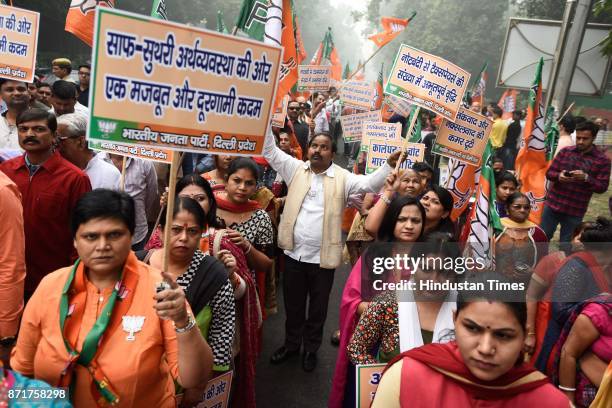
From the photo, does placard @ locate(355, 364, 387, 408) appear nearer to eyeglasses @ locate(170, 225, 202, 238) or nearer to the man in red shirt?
eyeglasses @ locate(170, 225, 202, 238)

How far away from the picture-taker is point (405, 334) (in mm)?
2131

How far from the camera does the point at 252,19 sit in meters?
4.45

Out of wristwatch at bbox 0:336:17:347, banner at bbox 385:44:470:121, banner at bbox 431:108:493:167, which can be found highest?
banner at bbox 385:44:470:121

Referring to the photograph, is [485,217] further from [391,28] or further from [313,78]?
[313,78]

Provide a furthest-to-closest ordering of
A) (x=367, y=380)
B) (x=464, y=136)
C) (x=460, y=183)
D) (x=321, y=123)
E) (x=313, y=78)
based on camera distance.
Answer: (x=321, y=123)
(x=313, y=78)
(x=460, y=183)
(x=464, y=136)
(x=367, y=380)

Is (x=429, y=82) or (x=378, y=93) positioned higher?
(x=378, y=93)

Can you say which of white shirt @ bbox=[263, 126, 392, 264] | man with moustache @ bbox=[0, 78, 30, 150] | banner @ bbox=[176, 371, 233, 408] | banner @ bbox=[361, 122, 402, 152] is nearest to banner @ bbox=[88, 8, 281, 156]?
banner @ bbox=[176, 371, 233, 408]

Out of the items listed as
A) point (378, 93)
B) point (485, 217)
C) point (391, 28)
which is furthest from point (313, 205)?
point (378, 93)

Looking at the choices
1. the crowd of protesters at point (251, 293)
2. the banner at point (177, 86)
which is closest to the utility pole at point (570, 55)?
the crowd of protesters at point (251, 293)

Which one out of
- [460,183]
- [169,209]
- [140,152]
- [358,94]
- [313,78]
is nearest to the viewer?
[169,209]

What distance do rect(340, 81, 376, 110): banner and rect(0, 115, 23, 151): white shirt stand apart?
606cm

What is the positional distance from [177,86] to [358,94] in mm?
7675

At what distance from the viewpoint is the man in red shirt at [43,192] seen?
2818 mm

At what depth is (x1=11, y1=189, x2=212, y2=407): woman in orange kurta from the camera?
66.3 inches
